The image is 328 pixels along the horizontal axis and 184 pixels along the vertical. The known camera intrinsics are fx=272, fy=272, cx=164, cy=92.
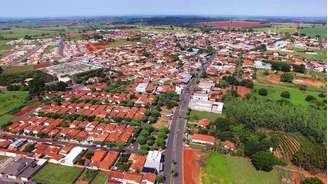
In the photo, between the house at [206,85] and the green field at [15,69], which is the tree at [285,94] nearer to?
the house at [206,85]

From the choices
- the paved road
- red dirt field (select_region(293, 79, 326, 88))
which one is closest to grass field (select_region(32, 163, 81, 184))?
the paved road

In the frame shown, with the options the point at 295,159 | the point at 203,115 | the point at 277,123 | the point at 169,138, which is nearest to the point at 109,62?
the point at 203,115

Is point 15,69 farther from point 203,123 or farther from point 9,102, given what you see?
point 203,123

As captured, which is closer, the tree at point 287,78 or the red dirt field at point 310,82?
the red dirt field at point 310,82

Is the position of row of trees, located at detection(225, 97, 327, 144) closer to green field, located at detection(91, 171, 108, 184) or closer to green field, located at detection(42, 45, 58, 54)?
green field, located at detection(91, 171, 108, 184)

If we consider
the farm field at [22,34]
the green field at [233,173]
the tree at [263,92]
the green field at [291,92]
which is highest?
the farm field at [22,34]

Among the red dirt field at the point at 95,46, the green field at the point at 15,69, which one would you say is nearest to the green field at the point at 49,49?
the red dirt field at the point at 95,46
